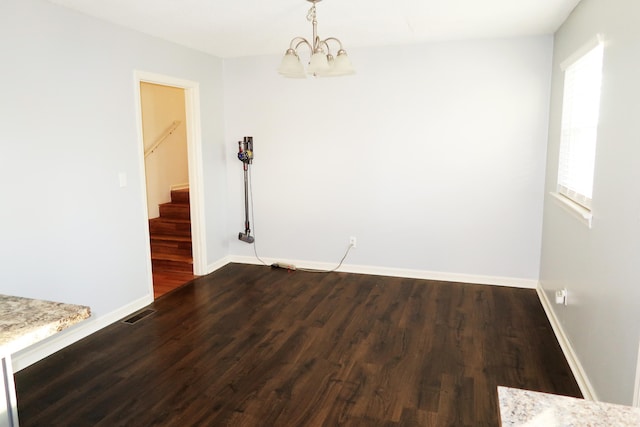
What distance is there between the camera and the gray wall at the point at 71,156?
9.29ft

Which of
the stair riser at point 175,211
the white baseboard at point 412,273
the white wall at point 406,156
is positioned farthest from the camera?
the stair riser at point 175,211

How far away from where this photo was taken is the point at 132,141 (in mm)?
3803

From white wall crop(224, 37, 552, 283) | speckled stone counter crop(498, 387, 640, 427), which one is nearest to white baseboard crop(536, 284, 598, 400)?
white wall crop(224, 37, 552, 283)

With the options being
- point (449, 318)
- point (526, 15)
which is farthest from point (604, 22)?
point (449, 318)

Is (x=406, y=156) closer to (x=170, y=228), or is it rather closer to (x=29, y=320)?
(x=170, y=228)

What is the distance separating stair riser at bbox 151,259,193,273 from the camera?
508cm

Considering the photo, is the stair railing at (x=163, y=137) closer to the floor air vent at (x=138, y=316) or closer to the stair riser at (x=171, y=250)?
the stair riser at (x=171, y=250)

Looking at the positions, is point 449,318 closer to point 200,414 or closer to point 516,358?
point 516,358

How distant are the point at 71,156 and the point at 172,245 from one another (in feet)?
7.84

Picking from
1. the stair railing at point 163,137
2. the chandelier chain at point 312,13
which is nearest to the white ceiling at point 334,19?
the chandelier chain at point 312,13

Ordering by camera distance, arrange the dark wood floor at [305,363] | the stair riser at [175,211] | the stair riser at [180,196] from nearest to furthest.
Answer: the dark wood floor at [305,363] < the stair riser at [175,211] < the stair riser at [180,196]

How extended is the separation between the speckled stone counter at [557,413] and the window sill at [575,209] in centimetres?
185

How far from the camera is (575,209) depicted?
2865 millimetres

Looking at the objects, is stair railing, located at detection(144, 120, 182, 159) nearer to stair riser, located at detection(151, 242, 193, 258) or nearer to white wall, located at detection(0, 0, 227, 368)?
stair riser, located at detection(151, 242, 193, 258)
